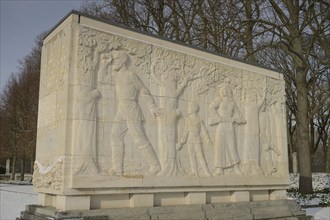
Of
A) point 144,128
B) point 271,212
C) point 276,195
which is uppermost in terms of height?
point 144,128

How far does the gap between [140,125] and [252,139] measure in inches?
144

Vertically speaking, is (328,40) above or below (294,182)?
above

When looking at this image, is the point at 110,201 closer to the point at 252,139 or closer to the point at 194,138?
the point at 194,138

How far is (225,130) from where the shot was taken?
939 cm

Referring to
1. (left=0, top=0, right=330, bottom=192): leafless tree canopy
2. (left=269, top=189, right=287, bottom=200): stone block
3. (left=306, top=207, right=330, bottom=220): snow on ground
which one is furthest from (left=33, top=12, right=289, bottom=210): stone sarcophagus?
(left=0, top=0, right=330, bottom=192): leafless tree canopy

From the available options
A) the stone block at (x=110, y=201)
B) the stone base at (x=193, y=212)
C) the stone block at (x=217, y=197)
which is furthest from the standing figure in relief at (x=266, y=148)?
the stone block at (x=110, y=201)

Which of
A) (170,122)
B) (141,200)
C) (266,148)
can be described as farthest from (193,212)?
(266,148)

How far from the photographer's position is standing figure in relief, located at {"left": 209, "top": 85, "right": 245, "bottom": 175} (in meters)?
9.12

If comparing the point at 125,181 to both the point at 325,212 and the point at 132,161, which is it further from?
the point at 325,212

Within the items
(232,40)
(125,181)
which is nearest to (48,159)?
(125,181)

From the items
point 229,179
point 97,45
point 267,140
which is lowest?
point 229,179

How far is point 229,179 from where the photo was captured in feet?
30.2

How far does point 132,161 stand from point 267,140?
4.56 m

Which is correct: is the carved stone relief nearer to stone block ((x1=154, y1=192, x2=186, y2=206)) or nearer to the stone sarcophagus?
the stone sarcophagus
